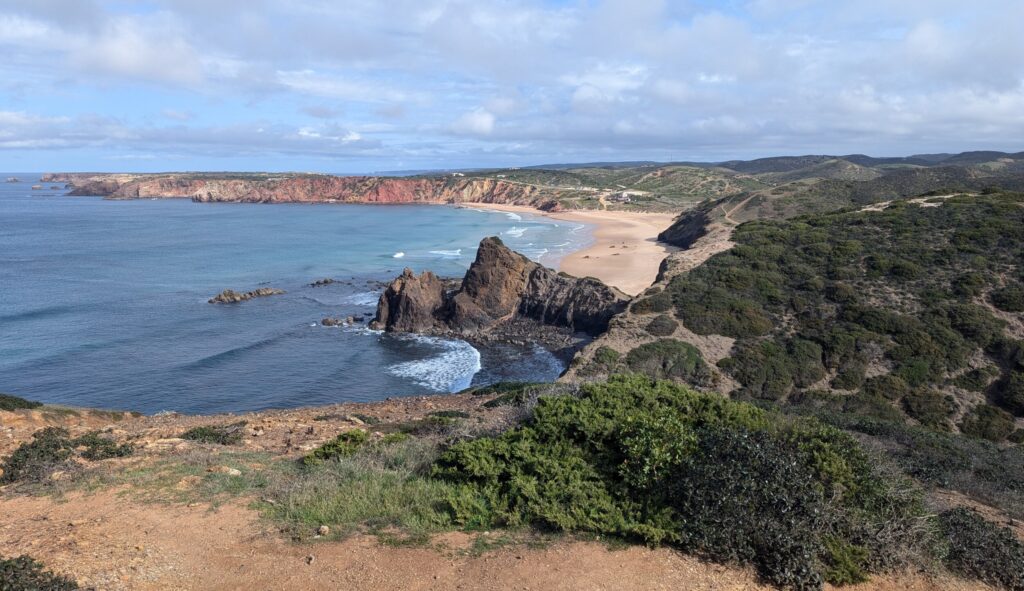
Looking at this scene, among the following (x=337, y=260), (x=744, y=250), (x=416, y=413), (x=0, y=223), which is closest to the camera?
(x=416, y=413)

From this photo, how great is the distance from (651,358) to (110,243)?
230ft

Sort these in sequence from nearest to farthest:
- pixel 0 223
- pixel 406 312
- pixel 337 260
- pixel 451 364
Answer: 1. pixel 451 364
2. pixel 406 312
3. pixel 337 260
4. pixel 0 223

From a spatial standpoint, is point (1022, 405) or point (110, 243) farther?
point (110, 243)

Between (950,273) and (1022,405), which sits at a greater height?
(950,273)

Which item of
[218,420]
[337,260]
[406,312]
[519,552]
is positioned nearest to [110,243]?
[337,260]

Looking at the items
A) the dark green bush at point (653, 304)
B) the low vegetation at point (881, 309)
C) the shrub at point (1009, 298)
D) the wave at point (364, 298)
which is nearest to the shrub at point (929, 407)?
the low vegetation at point (881, 309)

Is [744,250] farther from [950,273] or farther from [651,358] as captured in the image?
[651,358]

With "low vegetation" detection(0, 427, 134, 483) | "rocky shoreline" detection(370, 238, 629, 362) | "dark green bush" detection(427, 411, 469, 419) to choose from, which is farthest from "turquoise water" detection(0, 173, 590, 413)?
"low vegetation" detection(0, 427, 134, 483)

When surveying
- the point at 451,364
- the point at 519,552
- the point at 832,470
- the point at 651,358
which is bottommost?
the point at 451,364

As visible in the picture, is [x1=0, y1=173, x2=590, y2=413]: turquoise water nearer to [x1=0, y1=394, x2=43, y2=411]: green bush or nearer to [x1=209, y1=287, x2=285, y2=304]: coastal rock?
[x1=209, y1=287, x2=285, y2=304]: coastal rock

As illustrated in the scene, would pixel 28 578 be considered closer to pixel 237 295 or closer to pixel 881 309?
pixel 881 309

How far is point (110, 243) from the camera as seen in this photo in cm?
6981

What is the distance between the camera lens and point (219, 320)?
129 ft

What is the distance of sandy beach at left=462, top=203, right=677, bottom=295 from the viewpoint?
47.6 m
